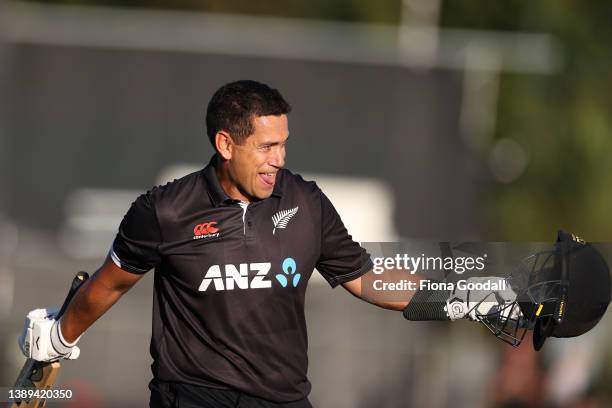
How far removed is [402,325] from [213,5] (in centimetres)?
1603

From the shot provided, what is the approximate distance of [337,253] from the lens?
17.7 feet

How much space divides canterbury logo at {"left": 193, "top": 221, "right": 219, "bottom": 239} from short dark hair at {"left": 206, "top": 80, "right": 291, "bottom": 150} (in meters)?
0.37

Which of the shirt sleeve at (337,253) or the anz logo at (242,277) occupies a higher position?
the shirt sleeve at (337,253)

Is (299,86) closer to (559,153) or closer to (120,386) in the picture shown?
(559,153)

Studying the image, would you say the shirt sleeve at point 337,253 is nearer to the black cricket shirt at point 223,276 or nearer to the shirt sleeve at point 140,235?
the black cricket shirt at point 223,276

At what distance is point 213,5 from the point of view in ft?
85.1

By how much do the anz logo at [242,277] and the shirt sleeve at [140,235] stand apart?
0.24 meters

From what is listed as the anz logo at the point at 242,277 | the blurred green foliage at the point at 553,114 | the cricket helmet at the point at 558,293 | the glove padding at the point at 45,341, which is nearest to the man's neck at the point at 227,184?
the anz logo at the point at 242,277

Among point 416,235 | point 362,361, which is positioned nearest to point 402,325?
point 362,361

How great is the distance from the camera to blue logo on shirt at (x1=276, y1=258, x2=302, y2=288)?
204 inches

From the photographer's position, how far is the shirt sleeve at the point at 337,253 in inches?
211

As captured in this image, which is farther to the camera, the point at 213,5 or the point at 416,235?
the point at 213,5

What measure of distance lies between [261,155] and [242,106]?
0.73 feet

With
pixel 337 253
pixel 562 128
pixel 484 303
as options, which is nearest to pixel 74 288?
pixel 337 253
